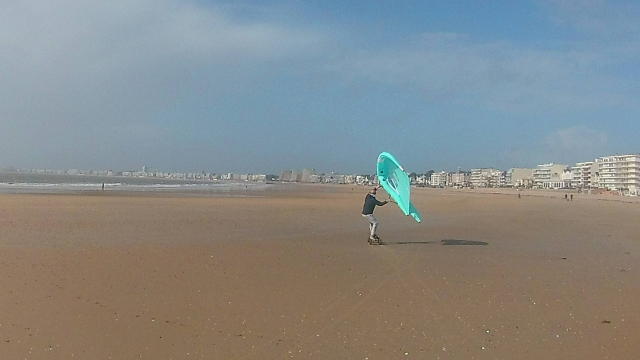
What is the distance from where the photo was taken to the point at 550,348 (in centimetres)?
505

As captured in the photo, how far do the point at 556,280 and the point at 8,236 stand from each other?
1183 cm

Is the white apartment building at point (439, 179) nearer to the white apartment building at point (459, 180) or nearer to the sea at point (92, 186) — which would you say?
the white apartment building at point (459, 180)

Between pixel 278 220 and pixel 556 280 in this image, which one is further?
pixel 278 220

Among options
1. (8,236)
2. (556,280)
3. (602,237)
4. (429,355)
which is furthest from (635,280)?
(8,236)

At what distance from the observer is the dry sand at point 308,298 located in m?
4.95

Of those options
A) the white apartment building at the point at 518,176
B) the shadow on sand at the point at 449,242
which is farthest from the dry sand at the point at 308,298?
the white apartment building at the point at 518,176

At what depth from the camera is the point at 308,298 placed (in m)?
6.72

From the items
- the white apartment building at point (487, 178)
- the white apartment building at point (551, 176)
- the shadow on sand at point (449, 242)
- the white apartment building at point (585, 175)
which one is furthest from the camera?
the white apartment building at point (487, 178)

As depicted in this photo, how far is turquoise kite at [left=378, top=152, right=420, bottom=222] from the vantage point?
41.9ft

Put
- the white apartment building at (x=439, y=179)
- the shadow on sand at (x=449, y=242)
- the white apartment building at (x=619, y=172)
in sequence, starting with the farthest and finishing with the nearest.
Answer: the white apartment building at (x=439, y=179) → the white apartment building at (x=619, y=172) → the shadow on sand at (x=449, y=242)

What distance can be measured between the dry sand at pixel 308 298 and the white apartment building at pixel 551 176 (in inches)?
4915

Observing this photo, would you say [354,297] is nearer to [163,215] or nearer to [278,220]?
[278,220]

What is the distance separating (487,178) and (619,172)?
2427 inches

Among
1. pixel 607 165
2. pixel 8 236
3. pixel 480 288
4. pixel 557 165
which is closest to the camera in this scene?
pixel 480 288
